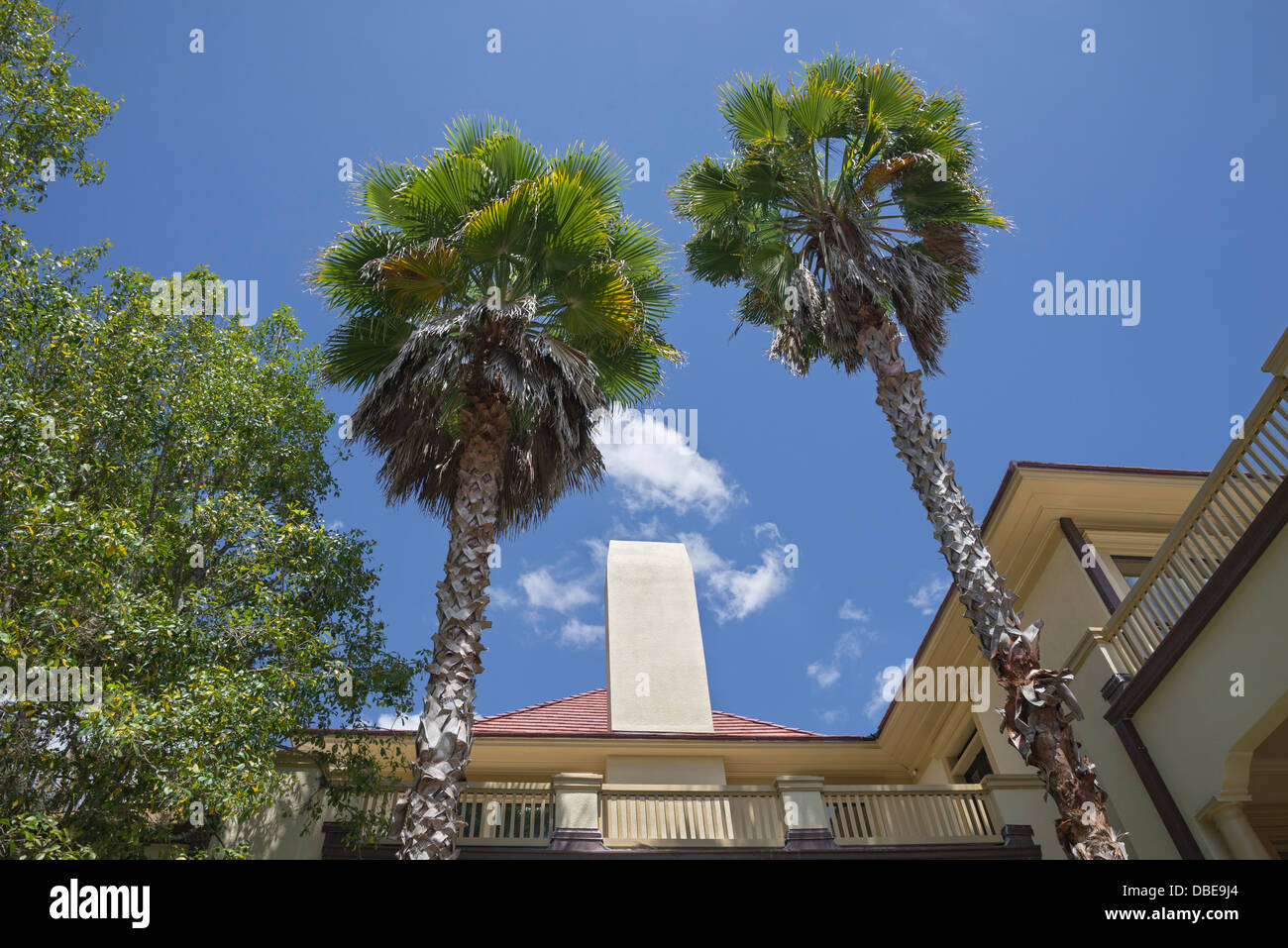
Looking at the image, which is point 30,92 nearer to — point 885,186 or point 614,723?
point 885,186

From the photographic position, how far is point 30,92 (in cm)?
1023

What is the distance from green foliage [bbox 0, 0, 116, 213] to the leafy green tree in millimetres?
1115

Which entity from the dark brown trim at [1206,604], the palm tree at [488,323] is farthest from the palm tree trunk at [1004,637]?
the palm tree at [488,323]

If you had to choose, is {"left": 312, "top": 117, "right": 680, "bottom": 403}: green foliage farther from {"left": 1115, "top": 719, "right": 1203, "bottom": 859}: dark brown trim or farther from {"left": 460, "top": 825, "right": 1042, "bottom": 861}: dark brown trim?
{"left": 1115, "top": 719, "right": 1203, "bottom": 859}: dark brown trim

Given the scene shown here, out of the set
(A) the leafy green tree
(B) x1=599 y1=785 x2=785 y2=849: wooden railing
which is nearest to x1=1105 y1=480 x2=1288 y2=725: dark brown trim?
(B) x1=599 y1=785 x2=785 y2=849: wooden railing

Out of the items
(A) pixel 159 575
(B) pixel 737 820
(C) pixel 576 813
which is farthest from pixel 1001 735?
(A) pixel 159 575

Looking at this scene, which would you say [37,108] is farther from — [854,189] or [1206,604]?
[1206,604]

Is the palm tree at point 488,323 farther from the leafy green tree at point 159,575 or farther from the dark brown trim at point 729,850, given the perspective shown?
the dark brown trim at point 729,850

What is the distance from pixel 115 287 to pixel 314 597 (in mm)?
4760

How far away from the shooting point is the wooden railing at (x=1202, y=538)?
890 centimetres

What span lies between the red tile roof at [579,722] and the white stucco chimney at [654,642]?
60 cm

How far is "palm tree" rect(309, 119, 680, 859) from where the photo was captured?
9.25 m
